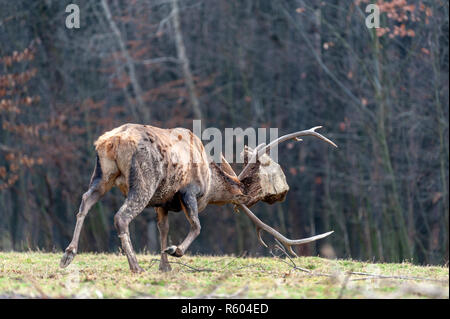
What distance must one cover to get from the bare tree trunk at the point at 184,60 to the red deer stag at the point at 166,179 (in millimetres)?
13778

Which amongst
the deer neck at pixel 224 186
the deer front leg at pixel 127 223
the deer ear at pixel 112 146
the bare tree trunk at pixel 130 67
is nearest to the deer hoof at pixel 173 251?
the deer front leg at pixel 127 223

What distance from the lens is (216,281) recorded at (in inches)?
320

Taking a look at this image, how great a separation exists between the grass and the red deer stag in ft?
1.39

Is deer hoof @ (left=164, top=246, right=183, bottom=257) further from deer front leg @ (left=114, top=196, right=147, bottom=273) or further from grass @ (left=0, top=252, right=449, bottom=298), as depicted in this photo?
deer front leg @ (left=114, top=196, right=147, bottom=273)

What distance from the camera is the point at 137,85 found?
80.3ft

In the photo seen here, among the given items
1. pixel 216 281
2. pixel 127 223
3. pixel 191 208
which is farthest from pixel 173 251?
pixel 191 208

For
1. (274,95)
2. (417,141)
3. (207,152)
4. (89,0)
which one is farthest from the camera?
(274,95)

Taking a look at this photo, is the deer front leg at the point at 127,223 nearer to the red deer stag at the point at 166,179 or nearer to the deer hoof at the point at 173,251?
the red deer stag at the point at 166,179

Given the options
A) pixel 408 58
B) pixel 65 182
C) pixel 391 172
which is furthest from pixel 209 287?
pixel 65 182

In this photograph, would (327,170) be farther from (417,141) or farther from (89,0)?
(89,0)

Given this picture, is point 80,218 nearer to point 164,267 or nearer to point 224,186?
point 164,267

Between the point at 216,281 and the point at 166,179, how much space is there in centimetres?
170

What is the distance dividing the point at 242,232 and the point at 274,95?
178 inches
